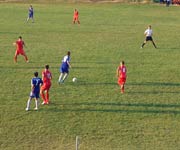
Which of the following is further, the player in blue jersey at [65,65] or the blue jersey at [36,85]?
the player in blue jersey at [65,65]

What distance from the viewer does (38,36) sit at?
36.5 metres

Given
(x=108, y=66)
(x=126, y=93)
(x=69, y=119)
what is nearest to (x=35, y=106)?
(x=69, y=119)

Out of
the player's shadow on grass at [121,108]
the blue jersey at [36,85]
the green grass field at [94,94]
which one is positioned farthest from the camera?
the player's shadow on grass at [121,108]

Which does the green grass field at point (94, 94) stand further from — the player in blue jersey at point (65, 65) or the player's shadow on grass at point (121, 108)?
the player in blue jersey at point (65, 65)

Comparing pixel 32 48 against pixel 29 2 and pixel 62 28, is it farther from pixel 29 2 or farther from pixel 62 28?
pixel 29 2

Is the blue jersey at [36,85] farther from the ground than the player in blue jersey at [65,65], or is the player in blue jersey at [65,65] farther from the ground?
the player in blue jersey at [65,65]

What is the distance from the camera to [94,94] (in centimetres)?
1986

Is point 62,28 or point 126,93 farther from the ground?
point 62,28

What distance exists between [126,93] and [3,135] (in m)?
7.36

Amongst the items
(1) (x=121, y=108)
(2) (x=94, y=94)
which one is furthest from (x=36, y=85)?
(1) (x=121, y=108)

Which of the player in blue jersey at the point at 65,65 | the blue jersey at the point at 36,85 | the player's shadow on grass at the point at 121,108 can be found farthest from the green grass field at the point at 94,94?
the blue jersey at the point at 36,85

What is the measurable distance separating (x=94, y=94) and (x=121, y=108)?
227cm

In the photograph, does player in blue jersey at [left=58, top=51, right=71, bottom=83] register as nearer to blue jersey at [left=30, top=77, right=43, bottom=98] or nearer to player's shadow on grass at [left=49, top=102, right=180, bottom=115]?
player's shadow on grass at [left=49, top=102, right=180, bottom=115]

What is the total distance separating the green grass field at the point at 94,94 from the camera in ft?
49.5
